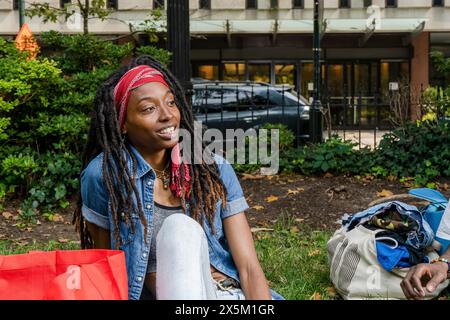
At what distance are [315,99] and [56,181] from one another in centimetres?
464

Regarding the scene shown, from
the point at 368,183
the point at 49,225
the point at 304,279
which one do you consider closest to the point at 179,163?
the point at 304,279

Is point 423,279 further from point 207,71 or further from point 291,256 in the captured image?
point 207,71

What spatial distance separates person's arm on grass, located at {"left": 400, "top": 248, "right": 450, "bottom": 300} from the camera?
2842mm

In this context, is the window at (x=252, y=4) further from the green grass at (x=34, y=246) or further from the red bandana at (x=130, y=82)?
the red bandana at (x=130, y=82)

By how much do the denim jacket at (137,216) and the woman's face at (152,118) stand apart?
8cm

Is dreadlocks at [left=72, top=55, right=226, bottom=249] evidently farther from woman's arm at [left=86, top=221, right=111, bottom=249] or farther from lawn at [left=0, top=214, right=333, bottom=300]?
lawn at [left=0, top=214, right=333, bottom=300]

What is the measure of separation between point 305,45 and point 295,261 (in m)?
20.4

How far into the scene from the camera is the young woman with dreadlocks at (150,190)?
245 centimetres

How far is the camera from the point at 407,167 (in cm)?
794

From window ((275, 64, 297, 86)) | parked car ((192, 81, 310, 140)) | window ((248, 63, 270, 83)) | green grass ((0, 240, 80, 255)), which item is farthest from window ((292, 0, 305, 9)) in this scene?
green grass ((0, 240, 80, 255))

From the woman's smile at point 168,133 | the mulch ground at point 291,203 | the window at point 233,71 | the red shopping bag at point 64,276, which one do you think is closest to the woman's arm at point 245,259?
the woman's smile at point 168,133
